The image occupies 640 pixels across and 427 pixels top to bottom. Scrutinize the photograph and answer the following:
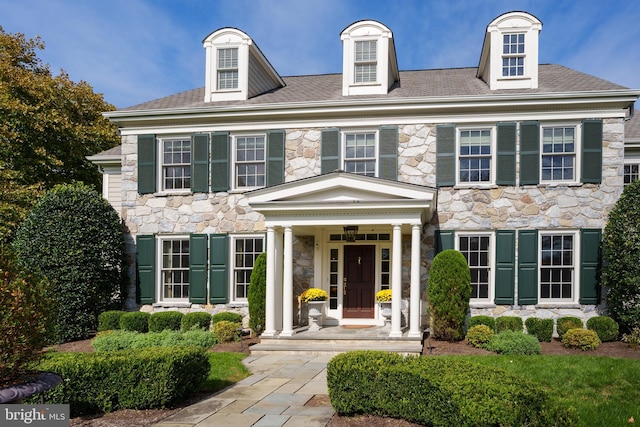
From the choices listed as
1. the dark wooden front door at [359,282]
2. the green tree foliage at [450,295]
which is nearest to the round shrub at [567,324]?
the green tree foliage at [450,295]

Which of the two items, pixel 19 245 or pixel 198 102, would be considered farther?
pixel 198 102

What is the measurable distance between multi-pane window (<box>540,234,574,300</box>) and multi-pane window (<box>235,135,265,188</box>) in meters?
7.51

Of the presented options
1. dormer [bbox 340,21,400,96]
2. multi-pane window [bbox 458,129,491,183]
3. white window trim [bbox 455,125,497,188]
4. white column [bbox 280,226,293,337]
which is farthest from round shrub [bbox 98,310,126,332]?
multi-pane window [bbox 458,129,491,183]

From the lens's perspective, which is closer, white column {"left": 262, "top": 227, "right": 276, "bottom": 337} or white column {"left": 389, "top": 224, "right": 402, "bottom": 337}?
white column {"left": 389, "top": 224, "right": 402, "bottom": 337}

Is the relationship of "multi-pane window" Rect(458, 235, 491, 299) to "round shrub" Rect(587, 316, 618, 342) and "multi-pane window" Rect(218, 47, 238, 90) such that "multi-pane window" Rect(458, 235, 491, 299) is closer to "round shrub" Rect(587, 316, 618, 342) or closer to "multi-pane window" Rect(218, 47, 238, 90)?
"round shrub" Rect(587, 316, 618, 342)

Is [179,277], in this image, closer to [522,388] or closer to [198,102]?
[198,102]

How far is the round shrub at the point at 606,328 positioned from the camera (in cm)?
1141

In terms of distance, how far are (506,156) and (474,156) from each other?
2.53ft

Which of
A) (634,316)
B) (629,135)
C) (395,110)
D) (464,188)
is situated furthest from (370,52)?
(634,316)

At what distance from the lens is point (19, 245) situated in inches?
496

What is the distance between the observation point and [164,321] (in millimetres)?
12906

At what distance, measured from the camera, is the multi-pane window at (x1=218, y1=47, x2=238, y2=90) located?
14.4 m

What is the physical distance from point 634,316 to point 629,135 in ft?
19.5

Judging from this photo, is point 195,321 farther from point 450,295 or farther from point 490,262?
point 490,262
